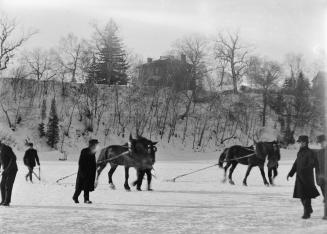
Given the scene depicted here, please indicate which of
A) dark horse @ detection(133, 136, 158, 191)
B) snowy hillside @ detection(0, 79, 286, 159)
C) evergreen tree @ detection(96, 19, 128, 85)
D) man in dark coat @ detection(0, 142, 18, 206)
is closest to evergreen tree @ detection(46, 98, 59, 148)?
snowy hillside @ detection(0, 79, 286, 159)

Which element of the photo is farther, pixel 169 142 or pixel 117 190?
pixel 169 142

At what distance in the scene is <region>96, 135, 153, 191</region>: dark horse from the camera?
52.3ft

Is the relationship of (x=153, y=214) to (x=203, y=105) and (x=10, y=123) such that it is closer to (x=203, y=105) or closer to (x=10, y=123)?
(x=10, y=123)

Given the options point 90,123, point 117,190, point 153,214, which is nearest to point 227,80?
point 90,123

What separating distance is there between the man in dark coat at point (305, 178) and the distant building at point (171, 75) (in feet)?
160

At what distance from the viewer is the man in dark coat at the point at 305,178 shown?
10.0 m

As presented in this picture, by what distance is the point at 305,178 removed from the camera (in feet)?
33.4

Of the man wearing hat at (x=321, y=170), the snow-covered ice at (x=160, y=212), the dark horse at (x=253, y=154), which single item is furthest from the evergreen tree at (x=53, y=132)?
the man wearing hat at (x=321, y=170)

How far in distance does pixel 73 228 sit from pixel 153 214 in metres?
2.31

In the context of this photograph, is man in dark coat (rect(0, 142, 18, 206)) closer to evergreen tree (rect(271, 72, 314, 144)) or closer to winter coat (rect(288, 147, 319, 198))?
winter coat (rect(288, 147, 319, 198))

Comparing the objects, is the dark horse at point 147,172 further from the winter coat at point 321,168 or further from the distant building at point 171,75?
the distant building at point 171,75

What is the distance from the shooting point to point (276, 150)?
1897cm

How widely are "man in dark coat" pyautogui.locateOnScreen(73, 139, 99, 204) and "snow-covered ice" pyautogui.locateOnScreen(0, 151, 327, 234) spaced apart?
35cm

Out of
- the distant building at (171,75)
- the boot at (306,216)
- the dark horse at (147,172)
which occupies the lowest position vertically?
the boot at (306,216)
